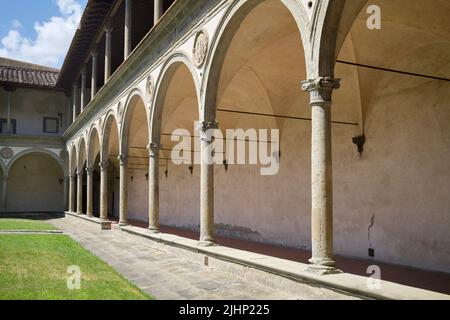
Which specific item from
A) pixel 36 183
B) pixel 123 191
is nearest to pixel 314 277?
pixel 123 191

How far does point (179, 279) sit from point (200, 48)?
486cm

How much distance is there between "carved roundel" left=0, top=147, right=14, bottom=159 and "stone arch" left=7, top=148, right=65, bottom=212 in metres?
1.34

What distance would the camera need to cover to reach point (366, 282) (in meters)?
5.43

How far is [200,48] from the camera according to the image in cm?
983

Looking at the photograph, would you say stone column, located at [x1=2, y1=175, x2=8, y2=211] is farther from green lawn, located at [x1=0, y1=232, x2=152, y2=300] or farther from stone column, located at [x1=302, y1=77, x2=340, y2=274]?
stone column, located at [x1=302, y1=77, x2=340, y2=274]

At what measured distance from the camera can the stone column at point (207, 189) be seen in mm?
9359

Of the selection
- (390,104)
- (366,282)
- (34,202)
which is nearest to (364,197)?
(390,104)

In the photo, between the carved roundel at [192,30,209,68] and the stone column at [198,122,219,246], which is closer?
the stone column at [198,122,219,246]

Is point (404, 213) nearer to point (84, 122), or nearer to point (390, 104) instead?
point (390, 104)

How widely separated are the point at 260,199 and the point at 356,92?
5.20 m

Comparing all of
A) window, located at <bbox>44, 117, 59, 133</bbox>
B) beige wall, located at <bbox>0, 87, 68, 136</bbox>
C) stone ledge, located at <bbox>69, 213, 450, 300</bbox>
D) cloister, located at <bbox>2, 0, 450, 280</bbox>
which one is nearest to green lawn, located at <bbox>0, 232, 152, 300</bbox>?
stone ledge, located at <bbox>69, 213, 450, 300</bbox>

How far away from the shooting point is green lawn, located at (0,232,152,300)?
6738 mm

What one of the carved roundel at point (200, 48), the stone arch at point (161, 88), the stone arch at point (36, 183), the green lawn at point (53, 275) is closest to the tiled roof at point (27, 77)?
the stone arch at point (36, 183)

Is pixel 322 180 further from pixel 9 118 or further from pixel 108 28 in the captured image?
pixel 9 118
